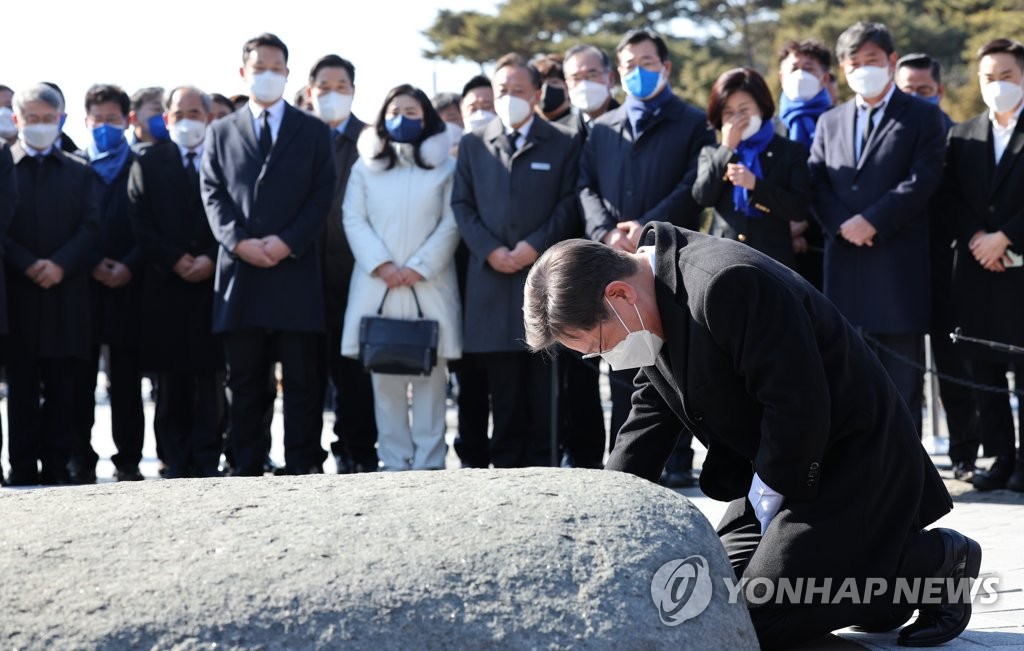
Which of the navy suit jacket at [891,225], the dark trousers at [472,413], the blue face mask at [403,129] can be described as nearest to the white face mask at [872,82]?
the navy suit jacket at [891,225]

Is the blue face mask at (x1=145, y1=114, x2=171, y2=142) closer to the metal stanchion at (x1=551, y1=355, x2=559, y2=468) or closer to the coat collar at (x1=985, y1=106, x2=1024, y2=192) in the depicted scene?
the metal stanchion at (x1=551, y1=355, x2=559, y2=468)

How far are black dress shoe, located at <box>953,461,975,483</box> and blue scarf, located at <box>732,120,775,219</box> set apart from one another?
5.83 feet

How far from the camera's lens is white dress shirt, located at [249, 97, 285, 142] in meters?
8.02

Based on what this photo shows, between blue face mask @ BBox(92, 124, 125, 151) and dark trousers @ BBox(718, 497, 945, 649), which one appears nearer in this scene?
dark trousers @ BBox(718, 497, 945, 649)

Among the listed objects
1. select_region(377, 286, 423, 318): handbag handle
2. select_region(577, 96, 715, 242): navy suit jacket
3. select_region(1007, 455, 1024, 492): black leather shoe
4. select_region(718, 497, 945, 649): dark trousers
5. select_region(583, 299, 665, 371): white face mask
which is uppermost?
select_region(577, 96, 715, 242): navy suit jacket

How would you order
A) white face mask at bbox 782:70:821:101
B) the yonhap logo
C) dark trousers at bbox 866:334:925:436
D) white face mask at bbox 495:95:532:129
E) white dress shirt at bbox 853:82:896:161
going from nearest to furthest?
1. the yonhap logo
2. dark trousers at bbox 866:334:925:436
3. white dress shirt at bbox 853:82:896:161
4. white face mask at bbox 495:95:532:129
5. white face mask at bbox 782:70:821:101

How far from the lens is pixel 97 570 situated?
306 centimetres

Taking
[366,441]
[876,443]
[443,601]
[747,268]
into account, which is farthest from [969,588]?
[366,441]

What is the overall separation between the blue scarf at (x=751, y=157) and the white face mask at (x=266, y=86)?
269 cm

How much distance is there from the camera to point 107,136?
9172mm

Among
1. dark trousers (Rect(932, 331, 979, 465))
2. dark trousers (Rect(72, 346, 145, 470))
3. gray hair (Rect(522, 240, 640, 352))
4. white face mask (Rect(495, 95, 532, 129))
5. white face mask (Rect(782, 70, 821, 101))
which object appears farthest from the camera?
dark trousers (Rect(72, 346, 145, 470))

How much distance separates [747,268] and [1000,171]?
13.4 ft

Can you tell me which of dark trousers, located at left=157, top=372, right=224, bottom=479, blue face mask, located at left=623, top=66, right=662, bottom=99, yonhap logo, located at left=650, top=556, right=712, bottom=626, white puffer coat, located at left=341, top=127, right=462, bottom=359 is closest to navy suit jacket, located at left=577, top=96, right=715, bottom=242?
blue face mask, located at left=623, top=66, right=662, bottom=99

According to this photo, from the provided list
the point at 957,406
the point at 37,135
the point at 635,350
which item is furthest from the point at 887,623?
the point at 37,135
